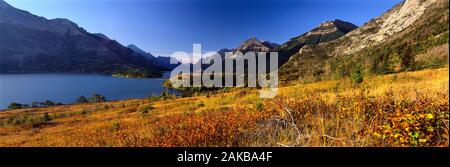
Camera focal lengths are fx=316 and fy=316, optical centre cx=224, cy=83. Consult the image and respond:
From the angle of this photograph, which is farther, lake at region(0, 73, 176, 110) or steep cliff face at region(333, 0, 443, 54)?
steep cliff face at region(333, 0, 443, 54)

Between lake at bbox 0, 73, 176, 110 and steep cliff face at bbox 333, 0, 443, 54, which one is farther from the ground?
steep cliff face at bbox 333, 0, 443, 54

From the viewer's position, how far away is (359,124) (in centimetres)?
495

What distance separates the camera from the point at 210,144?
4.81m

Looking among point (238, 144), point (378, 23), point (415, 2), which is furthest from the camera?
point (378, 23)

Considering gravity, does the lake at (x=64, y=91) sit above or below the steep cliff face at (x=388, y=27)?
below

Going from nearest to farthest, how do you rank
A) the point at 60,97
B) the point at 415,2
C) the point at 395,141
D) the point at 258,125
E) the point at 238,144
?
the point at 395,141
the point at 238,144
the point at 258,125
the point at 60,97
the point at 415,2

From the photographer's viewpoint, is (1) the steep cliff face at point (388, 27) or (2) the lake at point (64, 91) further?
(1) the steep cliff face at point (388, 27)

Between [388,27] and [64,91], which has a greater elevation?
[388,27]

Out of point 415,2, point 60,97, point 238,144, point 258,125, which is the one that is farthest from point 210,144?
point 415,2

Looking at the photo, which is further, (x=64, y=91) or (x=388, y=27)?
(x=388, y=27)
